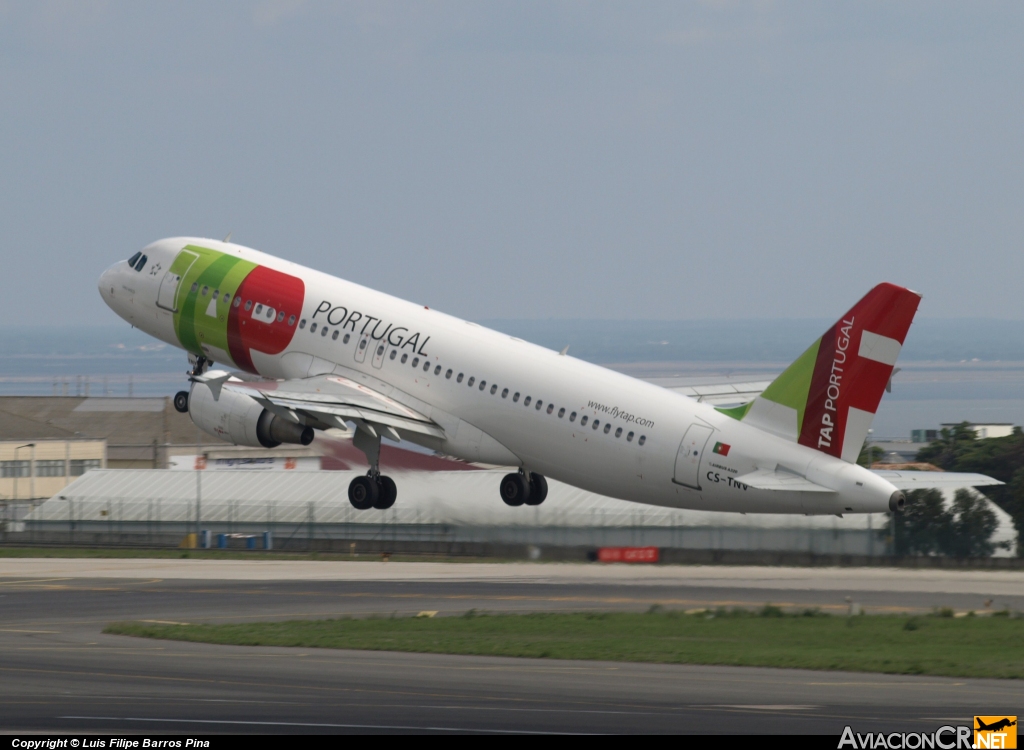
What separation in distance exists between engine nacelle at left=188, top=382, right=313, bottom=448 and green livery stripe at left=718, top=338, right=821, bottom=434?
1576 centimetres

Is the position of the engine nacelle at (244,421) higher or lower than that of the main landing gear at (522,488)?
higher

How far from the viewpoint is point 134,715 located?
1164 inches

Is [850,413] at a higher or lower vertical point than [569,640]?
higher

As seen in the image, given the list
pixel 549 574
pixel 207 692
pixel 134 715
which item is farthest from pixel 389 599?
pixel 134 715

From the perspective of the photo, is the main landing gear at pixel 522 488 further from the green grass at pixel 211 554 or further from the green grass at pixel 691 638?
the green grass at pixel 211 554

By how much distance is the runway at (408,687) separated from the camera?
28688mm

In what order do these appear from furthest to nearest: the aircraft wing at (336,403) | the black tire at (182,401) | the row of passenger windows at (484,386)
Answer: the black tire at (182,401) → the aircraft wing at (336,403) → the row of passenger windows at (484,386)

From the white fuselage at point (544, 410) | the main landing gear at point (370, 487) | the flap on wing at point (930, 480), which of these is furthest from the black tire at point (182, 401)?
the flap on wing at point (930, 480)

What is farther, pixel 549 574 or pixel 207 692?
pixel 549 574

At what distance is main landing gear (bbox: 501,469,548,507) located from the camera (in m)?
56.0

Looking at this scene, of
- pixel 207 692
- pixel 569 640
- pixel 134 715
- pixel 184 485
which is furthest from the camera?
pixel 184 485

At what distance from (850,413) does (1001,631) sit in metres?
7.96

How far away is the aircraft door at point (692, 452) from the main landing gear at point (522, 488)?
8207 millimetres

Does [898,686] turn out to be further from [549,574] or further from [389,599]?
[549,574]
